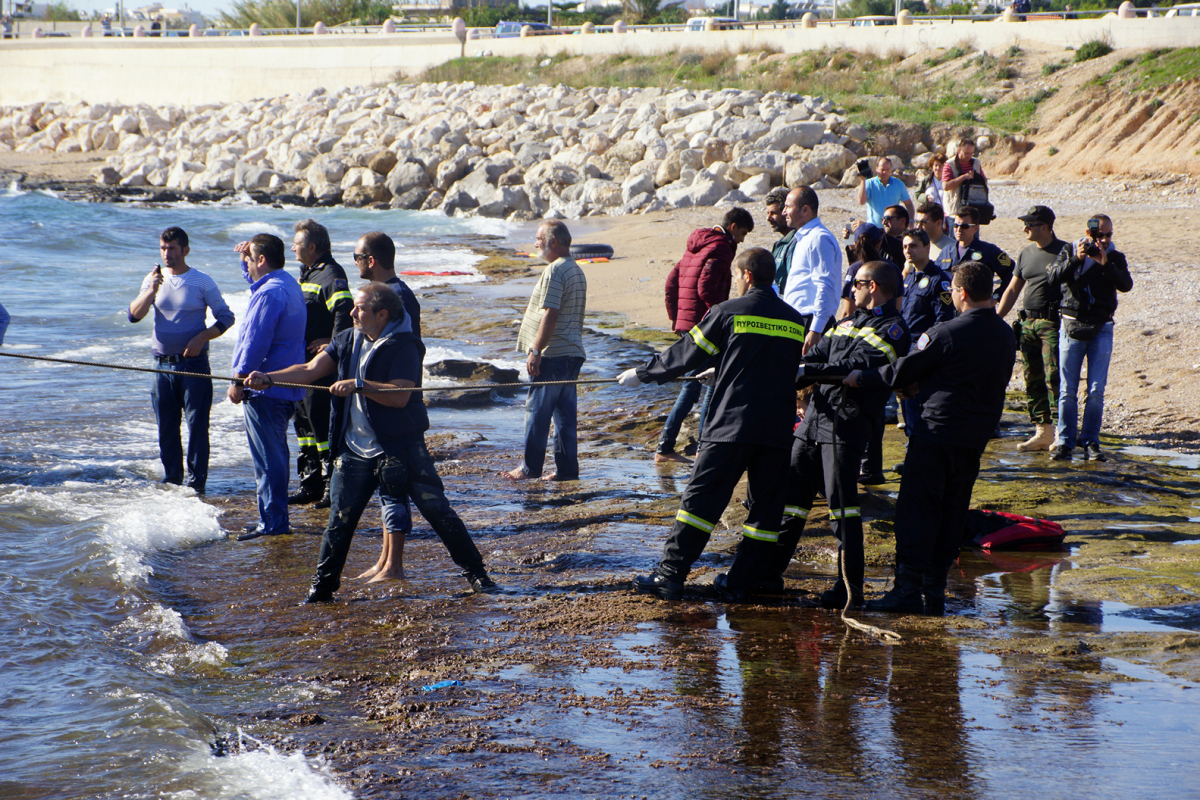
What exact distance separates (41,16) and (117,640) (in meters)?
89.5

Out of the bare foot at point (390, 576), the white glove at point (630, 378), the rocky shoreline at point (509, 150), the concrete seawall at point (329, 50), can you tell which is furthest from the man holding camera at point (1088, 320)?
the concrete seawall at point (329, 50)

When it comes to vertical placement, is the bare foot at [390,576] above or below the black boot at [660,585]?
below

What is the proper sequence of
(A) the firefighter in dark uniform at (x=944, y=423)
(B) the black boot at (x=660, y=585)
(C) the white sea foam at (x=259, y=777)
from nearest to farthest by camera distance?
(C) the white sea foam at (x=259, y=777), (A) the firefighter in dark uniform at (x=944, y=423), (B) the black boot at (x=660, y=585)

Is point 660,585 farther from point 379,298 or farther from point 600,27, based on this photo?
point 600,27

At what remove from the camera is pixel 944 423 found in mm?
5117

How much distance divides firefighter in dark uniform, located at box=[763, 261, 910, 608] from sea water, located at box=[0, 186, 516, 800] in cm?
284

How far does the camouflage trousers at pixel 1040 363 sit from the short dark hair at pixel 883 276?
3473 millimetres

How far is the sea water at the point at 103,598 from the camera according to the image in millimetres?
3906

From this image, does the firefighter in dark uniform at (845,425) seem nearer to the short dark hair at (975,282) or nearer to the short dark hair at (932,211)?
the short dark hair at (975,282)

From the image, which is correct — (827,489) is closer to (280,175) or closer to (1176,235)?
(1176,235)

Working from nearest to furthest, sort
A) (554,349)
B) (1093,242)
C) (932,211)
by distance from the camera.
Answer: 1. (1093,242)
2. (554,349)
3. (932,211)

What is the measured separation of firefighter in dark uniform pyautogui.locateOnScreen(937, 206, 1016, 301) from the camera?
777cm

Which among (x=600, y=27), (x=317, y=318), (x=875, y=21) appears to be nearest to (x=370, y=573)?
(x=317, y=318)

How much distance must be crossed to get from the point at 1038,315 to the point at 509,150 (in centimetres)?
2697
